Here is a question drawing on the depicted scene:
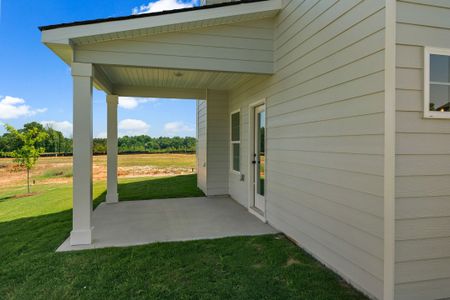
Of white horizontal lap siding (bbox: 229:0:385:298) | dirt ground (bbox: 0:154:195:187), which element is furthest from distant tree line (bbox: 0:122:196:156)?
white horizontal lap siding (bbox: 229:0:385:298)

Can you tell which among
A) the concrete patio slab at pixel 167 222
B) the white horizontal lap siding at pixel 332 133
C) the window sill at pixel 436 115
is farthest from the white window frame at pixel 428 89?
the concrete patio slab at pixel 167 222

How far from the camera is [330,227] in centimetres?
289

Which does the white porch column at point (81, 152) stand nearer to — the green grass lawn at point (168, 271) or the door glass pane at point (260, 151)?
the green grass lawn at point (168, 271)

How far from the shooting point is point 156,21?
142 inches

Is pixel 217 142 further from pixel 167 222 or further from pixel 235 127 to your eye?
pixel 167 222

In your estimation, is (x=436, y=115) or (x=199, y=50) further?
(x=199, y=50)

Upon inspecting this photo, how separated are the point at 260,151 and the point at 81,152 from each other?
9.87 ft

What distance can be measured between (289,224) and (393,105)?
7.43ft

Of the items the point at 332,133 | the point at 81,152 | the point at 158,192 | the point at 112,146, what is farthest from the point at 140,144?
the point at 332,133

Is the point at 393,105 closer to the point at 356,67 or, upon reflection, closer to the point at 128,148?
the point at 356,67

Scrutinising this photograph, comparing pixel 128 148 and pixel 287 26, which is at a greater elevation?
pixel 287 26

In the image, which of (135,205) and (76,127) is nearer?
(76,127)

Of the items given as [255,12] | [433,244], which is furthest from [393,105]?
[255,12]

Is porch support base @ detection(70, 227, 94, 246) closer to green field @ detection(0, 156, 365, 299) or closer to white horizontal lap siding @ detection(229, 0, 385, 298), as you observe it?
green field @ detection(0, 156, 365, 299)
